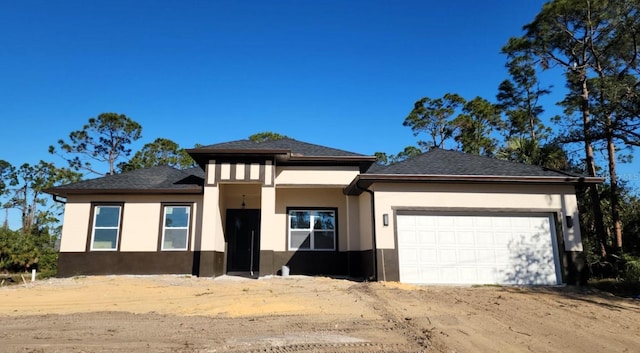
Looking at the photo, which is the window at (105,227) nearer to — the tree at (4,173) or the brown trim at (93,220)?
the brown trim at (93,220)

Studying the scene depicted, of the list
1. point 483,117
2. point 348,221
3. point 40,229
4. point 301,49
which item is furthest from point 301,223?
point 40,229

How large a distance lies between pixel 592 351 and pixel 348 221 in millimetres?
8902

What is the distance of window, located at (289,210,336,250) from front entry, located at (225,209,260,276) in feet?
5.63

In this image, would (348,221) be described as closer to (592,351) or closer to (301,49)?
(301,49)

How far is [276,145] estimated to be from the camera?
14.3m

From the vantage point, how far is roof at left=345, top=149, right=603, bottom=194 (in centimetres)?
1095

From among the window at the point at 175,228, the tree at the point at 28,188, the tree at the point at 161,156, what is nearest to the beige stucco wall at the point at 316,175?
the window at the point at 175,228

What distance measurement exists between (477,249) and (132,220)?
10.9 meters

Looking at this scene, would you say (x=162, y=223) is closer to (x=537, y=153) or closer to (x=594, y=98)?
(x=537, y=153)

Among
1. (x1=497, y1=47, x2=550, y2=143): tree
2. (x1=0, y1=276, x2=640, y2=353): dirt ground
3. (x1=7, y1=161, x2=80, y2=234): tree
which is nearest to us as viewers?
(x1=0, y1=276, x2=640, y2=353): dirt ground

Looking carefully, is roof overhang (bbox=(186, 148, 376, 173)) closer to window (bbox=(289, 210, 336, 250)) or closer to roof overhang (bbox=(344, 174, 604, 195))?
window (bbox=(289, 210, 336, 250))

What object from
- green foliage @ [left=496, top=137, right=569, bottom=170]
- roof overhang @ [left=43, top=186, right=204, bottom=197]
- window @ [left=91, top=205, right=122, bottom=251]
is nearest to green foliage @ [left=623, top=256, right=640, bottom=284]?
green foliage @ [left=496, top=137, right=569, bottom=170]

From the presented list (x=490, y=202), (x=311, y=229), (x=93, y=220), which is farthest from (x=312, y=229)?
(x=93, y=220)

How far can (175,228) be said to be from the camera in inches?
517
